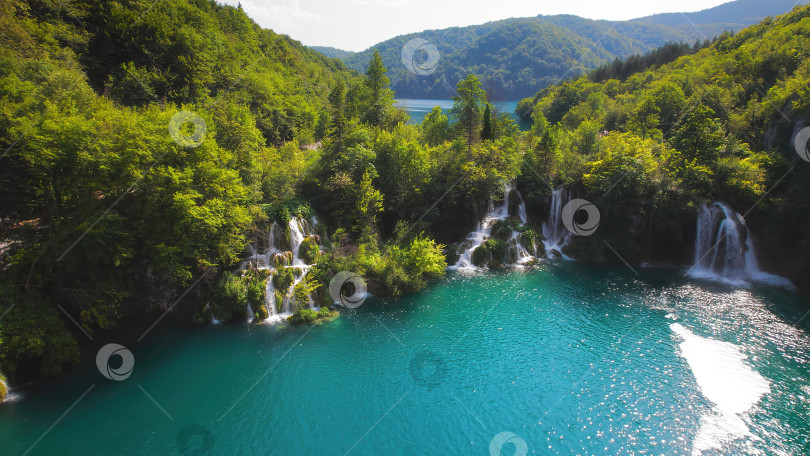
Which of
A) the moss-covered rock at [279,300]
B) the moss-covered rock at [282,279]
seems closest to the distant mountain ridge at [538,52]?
the moss-covered rock at [282,279]

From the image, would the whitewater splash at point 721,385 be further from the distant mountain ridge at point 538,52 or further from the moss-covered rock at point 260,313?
the distant mountain ridge at point 538,52

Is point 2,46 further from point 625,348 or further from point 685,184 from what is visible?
point 685,184

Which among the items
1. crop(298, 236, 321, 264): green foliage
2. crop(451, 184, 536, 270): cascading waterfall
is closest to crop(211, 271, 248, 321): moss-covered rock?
crop(298, 236, 321, 264): green foliage

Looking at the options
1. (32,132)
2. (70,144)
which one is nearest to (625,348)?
(70,144)

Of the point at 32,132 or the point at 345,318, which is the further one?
the point at 345,318

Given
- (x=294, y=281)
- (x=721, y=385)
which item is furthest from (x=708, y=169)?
(x=294, y=281)
